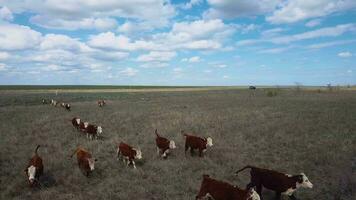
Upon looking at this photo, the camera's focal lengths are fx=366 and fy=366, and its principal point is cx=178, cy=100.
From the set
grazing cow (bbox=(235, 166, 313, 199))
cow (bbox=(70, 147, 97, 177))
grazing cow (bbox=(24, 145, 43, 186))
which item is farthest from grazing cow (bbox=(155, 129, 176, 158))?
grazing cow (bbox=(235, 166, 313, 199))

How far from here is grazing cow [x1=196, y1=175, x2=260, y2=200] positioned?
28.9ft

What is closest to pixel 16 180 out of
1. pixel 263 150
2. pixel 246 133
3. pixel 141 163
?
pixel 141 163

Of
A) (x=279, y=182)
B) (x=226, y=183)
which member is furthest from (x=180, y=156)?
(x=226, y=183)

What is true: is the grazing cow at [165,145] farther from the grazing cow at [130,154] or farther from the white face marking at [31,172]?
the white face marking at [31,172]

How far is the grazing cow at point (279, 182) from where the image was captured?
1053 cm

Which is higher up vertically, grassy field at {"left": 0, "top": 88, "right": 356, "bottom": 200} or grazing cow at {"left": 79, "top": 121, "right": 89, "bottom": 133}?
grazing cow at {"left": 79, "top": 121, "right": 89, "bottom": 133}

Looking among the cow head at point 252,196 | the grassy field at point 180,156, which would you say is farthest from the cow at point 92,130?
the cow head at point 252,196

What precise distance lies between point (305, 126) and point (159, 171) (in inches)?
464

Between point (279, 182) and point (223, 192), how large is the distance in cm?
211

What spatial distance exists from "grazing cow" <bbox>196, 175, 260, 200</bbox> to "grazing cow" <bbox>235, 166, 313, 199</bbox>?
1635mm

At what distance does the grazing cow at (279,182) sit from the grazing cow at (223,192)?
1.64m

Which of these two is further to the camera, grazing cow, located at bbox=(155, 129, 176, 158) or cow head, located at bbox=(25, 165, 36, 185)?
grazing cow, located at bbox=(155, 129, 176, 158)

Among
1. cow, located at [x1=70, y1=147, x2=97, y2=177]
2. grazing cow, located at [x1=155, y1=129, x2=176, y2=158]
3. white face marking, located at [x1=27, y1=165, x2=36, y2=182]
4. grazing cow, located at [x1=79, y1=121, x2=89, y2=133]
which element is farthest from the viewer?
grazing cow, located at [x1=79, y1=121, x2=89, y2=133]

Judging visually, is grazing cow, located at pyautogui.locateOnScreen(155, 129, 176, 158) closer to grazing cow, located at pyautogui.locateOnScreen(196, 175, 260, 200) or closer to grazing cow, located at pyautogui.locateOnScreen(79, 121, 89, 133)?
grazing cow, located at pyautogui.locateOnScreen(196, 175, 260, 200)
